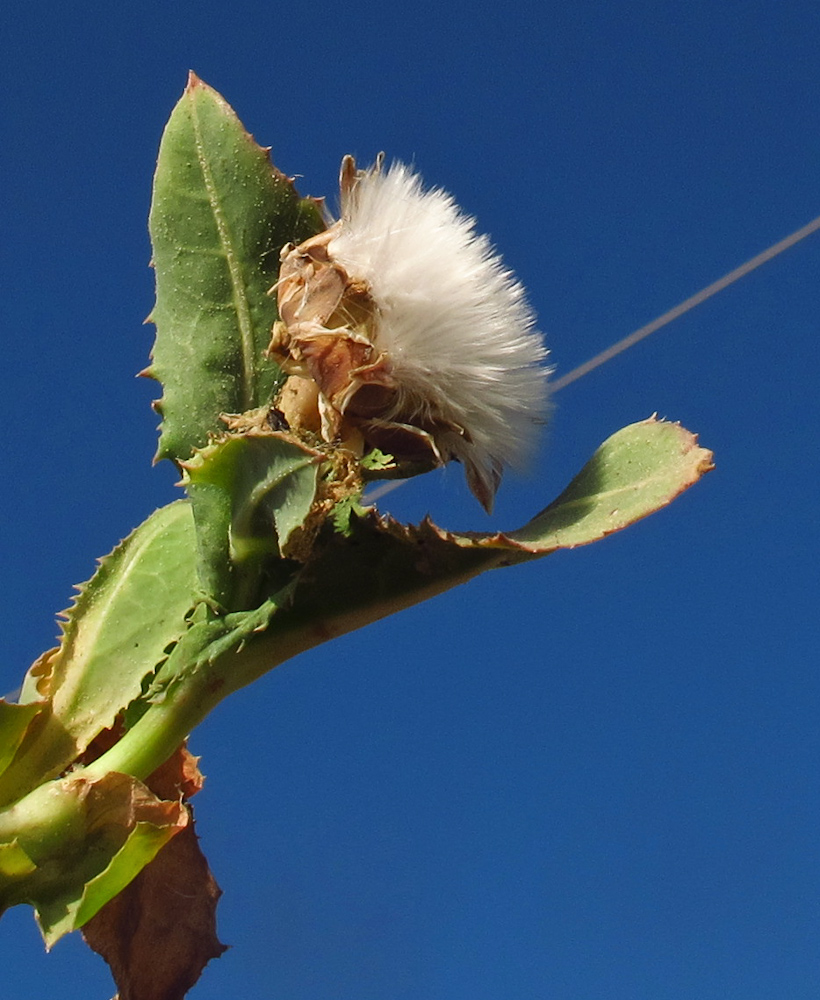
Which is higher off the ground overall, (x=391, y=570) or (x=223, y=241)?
(x=223, y=241)

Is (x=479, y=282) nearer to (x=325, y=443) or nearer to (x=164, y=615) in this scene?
(x=325, y=443)

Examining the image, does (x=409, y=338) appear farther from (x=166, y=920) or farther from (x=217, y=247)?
(x=166, y=920)

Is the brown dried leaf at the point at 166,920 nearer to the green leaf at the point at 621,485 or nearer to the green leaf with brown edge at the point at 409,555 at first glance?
the green leaf with brown edge at the point at 409,555

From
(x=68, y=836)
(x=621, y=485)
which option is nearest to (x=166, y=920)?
(x=68, y=836)

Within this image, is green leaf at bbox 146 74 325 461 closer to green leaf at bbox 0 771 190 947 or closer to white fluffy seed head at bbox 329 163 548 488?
white fluffy seed head at bbox 329 163 548 488

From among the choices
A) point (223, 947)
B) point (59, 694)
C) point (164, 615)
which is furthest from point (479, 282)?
point (223, 947)

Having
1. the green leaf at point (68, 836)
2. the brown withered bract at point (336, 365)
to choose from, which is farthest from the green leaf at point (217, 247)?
the green leaf at point (68, 836)

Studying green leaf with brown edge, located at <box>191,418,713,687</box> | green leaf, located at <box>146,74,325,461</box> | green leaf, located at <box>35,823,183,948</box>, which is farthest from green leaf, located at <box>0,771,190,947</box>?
green leaf, located at <box>146,74,325,461</box>
